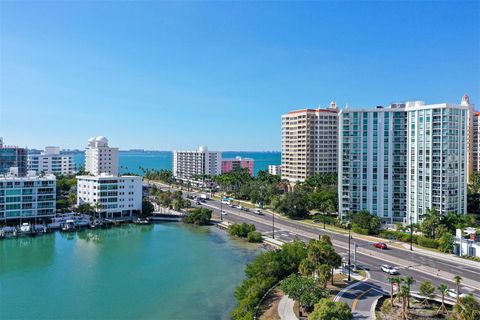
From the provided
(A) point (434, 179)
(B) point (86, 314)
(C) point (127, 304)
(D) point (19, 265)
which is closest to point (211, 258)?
(C) point (127, 304)

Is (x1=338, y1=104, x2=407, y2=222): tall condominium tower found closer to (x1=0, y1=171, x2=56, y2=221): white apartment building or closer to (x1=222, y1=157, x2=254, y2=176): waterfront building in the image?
(x1=0, y1=171, x2=56, y2=221): white apartment building

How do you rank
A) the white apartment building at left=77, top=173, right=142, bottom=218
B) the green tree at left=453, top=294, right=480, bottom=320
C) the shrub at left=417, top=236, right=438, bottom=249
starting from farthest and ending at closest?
the white apartment building at left=77, top=173, right=142, bottom=218
the shrub at left=417, top=236, right=438, bottom=249
the green tree at left=453, top=294, right=480, bottom=320

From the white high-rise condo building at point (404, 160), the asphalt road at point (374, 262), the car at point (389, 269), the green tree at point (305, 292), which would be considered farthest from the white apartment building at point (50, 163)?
the green tree at point (305, 292)

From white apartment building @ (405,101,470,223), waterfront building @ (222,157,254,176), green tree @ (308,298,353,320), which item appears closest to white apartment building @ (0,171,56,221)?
green tree @ (308,298,353,320)

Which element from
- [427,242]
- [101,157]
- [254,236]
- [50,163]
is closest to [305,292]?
[427,242]

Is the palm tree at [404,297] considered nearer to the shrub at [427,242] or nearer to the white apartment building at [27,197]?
the shrub at [427,242]
